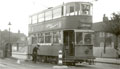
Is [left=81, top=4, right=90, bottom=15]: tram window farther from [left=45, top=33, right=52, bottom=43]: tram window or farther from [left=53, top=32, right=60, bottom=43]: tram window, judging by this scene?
[left=45, top=33, right=52, bottom=43]: tram window

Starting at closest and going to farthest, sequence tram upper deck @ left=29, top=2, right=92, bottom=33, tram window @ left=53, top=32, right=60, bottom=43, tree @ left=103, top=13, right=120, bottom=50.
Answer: tram upper deck @ left=29, top=2, right=92, bottom=33 → tram window @ left=53, top=32, right=60, bottom=43 → tree @ left=103, top=13, right=120, bottom=50

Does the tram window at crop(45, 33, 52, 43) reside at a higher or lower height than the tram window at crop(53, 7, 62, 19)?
lower

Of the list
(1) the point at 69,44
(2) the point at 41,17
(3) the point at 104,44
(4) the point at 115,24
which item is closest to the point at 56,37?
(1) the point at 69,44

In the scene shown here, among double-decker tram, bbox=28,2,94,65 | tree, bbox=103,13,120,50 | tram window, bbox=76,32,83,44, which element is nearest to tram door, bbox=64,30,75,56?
double-decker tram, bbox=28,2,94,65

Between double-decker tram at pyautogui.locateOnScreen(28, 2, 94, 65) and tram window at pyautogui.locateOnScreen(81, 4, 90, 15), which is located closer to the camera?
double-decker tram at pyautogui.locateOnScreen(28, 2, 94, 65)

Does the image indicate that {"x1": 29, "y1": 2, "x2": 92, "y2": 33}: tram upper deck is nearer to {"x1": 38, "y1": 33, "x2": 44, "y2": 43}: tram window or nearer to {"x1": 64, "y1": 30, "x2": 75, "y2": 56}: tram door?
{"x1": 64, "y1": 30, "x2": 75, "y2": 56}: tram door

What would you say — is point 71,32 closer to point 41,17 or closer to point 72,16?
point 72,16

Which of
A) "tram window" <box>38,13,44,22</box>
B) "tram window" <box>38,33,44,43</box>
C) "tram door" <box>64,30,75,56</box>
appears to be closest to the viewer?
"tram door" <box>64,30,75,56</box>

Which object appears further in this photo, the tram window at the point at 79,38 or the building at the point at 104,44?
the building at the point at 104,44

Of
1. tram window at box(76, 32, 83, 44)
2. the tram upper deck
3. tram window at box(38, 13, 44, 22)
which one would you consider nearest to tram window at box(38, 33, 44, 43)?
tram window at box(38, 13, 44, 22)

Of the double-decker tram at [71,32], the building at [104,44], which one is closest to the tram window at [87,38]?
the double-decker tram at [71,32]

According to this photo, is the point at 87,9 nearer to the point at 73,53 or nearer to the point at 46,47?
the point at 73,53

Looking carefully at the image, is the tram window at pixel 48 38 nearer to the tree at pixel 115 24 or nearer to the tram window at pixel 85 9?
the tram window at pixel 85 9

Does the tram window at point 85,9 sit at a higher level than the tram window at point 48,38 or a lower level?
higher
